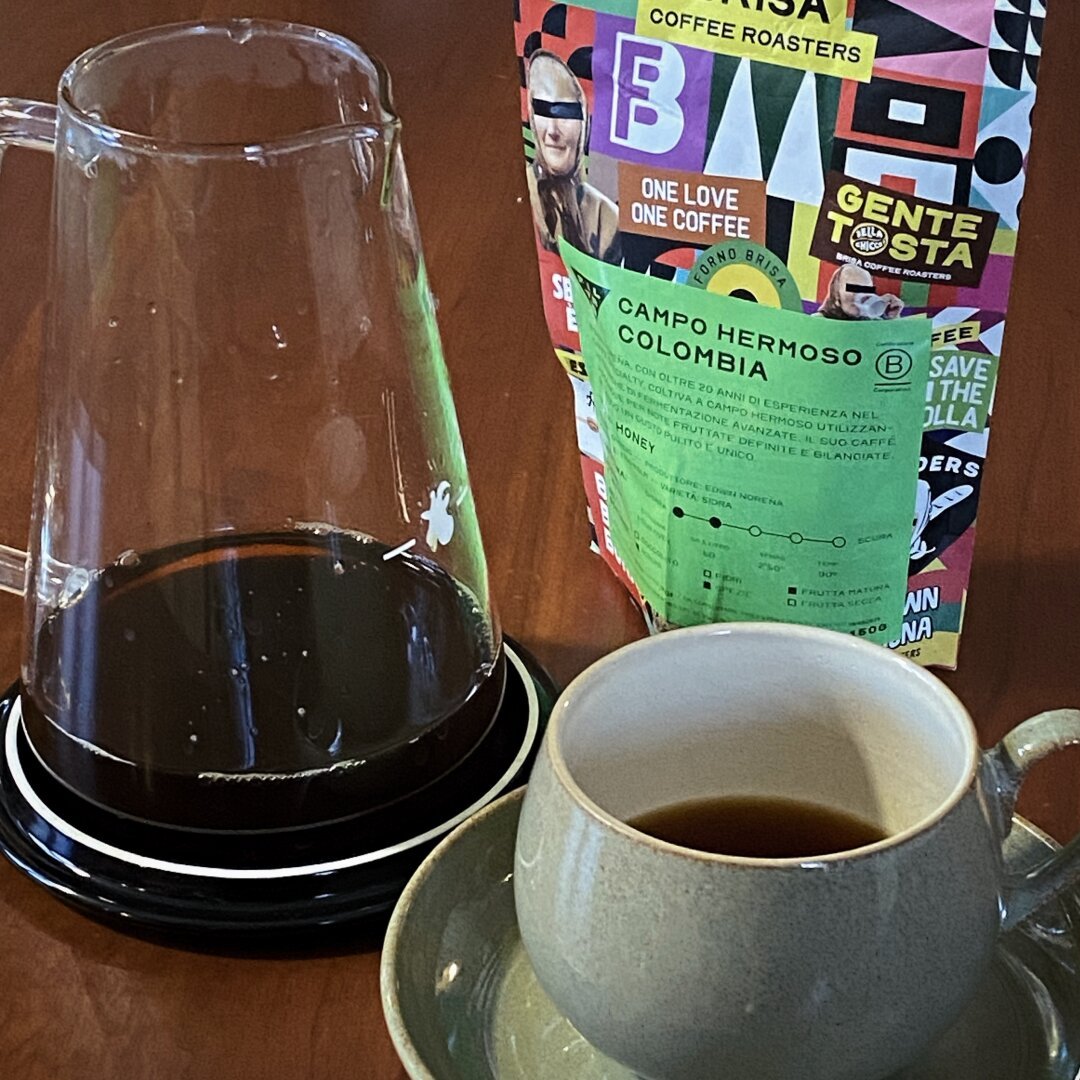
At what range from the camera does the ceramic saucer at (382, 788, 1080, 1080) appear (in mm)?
374

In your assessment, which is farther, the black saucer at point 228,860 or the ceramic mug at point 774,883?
the black saucer at point 228,860

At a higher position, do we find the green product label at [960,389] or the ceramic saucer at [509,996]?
the green product label at [960,389]

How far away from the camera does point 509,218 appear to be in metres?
0.83

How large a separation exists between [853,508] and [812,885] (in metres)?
0.20

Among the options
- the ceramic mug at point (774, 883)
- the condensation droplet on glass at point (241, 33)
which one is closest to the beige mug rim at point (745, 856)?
the ceramic mug at point (774, 883)

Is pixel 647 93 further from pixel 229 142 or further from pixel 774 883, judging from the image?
pixel 774 883

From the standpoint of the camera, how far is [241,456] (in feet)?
1.49

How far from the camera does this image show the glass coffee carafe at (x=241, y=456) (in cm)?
43

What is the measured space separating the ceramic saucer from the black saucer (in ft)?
0.09

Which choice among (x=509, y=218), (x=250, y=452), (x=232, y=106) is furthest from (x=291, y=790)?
(x=509, y=218)

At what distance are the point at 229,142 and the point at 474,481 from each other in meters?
0.24

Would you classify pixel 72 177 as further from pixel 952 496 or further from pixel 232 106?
pixel 952 496

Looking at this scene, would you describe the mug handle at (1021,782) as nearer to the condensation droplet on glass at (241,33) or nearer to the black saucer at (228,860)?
the black saucer at (228,860)

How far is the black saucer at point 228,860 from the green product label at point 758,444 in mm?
106
